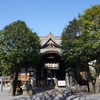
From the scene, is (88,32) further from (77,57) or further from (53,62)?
(53,62)

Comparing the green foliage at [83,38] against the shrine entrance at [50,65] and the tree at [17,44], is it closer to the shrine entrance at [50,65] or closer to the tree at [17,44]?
the tree at [17,44]

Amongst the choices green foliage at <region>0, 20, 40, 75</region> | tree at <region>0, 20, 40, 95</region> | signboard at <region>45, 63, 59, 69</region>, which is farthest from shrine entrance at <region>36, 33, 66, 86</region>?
green foliage at <region>0, 20, 40, 75</region>

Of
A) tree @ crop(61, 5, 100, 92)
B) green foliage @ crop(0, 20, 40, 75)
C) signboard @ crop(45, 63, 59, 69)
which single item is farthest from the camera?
signboard @ crop(45, 63, 59, 69)

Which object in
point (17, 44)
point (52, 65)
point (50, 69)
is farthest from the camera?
point (50, 69)

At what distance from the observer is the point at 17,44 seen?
827 inches

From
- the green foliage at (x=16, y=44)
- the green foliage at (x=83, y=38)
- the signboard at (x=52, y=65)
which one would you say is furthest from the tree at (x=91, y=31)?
the signboard at (x=52, y=65)

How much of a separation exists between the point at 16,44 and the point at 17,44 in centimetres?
13

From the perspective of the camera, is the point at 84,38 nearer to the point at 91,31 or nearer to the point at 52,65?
the point at 91,31

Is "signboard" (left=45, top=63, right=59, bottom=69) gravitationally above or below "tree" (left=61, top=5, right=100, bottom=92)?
below

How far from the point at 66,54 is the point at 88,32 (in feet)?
11.6

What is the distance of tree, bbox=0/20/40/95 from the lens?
69.1ft

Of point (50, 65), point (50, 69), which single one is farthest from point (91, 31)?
point (50, 69)

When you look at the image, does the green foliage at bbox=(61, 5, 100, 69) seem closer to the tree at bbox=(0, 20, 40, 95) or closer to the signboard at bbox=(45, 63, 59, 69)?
the tree at bbox=(0, 20, 40, 95)

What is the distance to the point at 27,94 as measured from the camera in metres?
21.7
